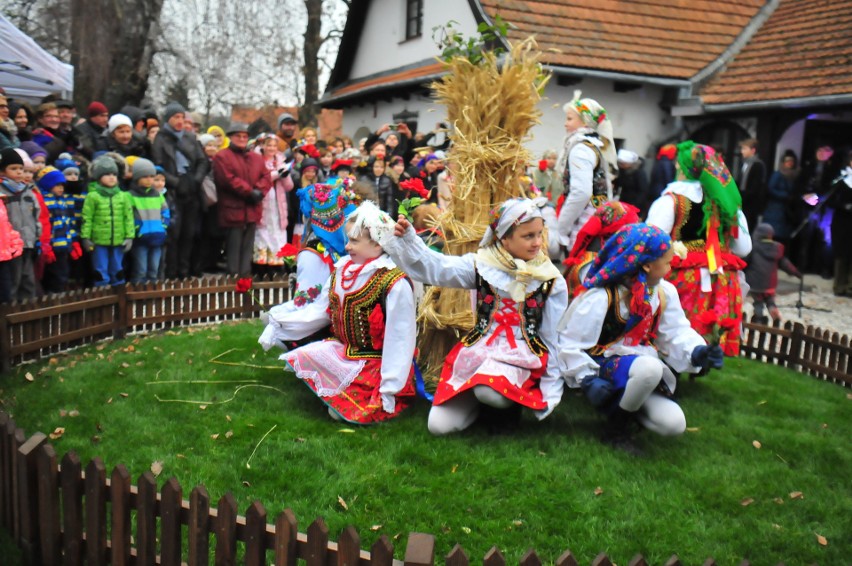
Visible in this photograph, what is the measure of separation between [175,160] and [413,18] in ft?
33.2

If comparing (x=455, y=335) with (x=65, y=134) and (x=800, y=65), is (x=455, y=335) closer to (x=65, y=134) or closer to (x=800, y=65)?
(x=65, y=134)

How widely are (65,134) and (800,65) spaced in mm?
11859

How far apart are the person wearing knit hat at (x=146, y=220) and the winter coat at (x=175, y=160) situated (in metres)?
0.60

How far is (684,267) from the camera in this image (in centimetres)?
611

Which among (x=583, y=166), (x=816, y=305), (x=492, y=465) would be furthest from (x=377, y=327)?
(x=816, y=305)

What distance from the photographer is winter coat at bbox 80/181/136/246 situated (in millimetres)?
8070

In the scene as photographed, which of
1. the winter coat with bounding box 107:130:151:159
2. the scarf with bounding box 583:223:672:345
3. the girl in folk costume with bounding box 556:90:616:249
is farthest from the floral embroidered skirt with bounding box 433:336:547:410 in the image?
the winter coat with bounding box 107:130:151:159

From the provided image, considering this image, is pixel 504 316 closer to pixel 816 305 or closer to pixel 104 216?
pixel 104 216

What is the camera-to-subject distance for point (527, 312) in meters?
4.77

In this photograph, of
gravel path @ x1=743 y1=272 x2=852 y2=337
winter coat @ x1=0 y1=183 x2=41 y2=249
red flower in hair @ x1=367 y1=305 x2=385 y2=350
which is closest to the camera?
red flower in hair @ x1=367 y1=305 x2=385 y2=350

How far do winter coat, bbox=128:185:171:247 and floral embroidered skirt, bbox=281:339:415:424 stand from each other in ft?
13.7

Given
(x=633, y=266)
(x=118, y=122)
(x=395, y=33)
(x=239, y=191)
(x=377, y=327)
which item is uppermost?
(x=395, y=33)

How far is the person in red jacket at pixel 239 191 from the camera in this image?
31.8 ft

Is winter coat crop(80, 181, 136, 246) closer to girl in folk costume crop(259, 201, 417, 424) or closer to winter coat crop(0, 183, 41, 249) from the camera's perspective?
winter coat crop(0, 183, 41, 249)
